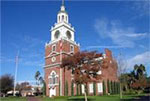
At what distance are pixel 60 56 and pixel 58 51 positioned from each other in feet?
6.66

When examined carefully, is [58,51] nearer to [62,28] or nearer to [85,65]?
[62,28]

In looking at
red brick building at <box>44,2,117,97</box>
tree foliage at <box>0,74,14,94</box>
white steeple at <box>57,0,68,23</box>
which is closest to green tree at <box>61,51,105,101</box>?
red brick building at <box>44,2,117,97</box>

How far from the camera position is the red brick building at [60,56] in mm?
42875

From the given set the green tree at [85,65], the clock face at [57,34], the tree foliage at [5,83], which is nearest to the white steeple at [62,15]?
the clock face at [57,34]

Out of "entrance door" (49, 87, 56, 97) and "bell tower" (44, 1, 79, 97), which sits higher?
"bell tower" (44, 1, 79, 97)

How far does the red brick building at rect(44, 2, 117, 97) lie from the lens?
42.9 m

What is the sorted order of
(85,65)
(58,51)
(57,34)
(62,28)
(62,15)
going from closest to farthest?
(85,65), (58,51), (62,28), (57,34), (62,15)

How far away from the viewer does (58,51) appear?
4609cm

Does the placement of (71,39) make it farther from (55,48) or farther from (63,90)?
(63,90)

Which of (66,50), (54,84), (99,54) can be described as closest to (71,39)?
(66,50)

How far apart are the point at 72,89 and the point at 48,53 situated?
13223 millimetres

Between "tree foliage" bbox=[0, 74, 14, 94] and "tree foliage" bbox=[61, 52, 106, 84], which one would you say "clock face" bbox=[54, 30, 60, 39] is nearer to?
"tree foliage" bbox=[0, 74, 14, 94]

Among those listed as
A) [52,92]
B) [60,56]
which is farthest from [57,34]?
[52,92]

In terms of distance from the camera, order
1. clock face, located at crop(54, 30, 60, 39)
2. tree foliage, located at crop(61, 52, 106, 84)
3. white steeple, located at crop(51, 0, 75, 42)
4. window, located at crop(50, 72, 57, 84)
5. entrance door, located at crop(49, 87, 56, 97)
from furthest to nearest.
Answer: clock face, located at crop(54, 30, 60, 39), white steeple, located at crop(51, 0, 75, 42), window, located at crop(50, 72, 57, 84), entrance door, located at crop(49, 87, 56, 97), tree foliage, located at crop(61, 52, 106, 84)
